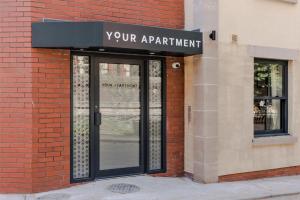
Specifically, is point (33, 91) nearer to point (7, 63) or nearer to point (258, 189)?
point (7, 63)

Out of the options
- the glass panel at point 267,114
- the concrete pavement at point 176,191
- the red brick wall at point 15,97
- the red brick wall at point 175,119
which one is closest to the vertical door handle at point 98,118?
the concrete pavement at point 176,191

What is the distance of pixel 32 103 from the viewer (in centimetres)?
671

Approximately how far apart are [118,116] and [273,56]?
11.4 ft

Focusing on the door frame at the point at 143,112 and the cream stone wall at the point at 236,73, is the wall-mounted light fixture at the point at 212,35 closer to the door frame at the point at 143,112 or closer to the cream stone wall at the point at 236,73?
the cream stone wall at the point at 236,73

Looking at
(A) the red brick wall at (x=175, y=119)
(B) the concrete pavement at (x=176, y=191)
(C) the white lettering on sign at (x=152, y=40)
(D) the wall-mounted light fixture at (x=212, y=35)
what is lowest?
(B) the concrete pavement at (x=176, y=191)

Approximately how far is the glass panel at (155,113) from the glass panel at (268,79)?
214 centimetres

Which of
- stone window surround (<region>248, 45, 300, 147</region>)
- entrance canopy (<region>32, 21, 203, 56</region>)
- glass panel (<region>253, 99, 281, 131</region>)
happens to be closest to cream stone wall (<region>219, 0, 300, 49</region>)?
stone window surround (<region>248, 45, 300, 147</region>)

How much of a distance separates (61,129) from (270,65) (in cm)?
469

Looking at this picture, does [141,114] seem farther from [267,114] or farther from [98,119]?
[267,114]

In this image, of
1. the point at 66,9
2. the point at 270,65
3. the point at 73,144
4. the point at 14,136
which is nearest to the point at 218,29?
the point at 270,65

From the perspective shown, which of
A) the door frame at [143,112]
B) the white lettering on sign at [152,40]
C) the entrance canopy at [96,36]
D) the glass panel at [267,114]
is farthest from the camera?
the glass panel at [267,114]

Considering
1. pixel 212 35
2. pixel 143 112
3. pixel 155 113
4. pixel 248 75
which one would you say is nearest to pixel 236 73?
pixel 248 75

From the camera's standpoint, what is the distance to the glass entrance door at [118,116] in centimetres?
758

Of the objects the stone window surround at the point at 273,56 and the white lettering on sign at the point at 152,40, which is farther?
the stone window surround at the point at 273,56
